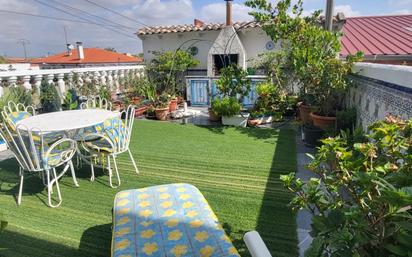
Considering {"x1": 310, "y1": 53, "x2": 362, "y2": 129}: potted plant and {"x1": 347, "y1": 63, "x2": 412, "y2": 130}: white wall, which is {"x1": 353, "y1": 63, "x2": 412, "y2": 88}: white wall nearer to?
{"x1": 347, "y1": 63, "x2": 412, "y2": 130}: white wall

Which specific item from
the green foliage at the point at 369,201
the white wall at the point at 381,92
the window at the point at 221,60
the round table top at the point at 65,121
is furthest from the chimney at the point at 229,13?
the green foliage at the point at 369,201

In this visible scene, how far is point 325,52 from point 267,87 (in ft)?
5.74

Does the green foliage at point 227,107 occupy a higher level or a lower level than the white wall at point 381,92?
lower

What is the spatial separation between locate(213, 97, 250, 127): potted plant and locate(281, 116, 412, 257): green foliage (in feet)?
15.9

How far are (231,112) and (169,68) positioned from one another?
386cm

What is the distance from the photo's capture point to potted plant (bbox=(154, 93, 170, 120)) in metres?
7.17

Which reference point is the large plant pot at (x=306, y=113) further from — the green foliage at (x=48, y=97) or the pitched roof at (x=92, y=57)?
the pitched roof at (x=92, y=57)

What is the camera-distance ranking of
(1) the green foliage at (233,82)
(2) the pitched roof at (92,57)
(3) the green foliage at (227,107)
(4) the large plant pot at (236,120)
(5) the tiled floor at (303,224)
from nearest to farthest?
(5) the tiled floor at (303,224) → (3) the green foliage at (227,107) → (4) the large plant pot at (236,120) → (1) the green foliage at (233,82) → (2) the pitched roof at (92,57)

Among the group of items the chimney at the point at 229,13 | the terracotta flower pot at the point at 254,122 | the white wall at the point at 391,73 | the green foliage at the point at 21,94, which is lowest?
the terracotta flower pot at the point at 254,122

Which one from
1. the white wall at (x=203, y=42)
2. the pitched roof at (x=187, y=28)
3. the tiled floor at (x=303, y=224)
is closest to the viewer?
the tiled floor at (x=303, y=224)

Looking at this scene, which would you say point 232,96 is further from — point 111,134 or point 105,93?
point 111,134

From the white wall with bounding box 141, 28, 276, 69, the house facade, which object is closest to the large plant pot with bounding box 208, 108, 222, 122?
the house facade

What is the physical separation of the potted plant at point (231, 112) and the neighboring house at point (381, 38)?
3.41 metres

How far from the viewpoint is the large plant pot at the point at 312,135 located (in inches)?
183
